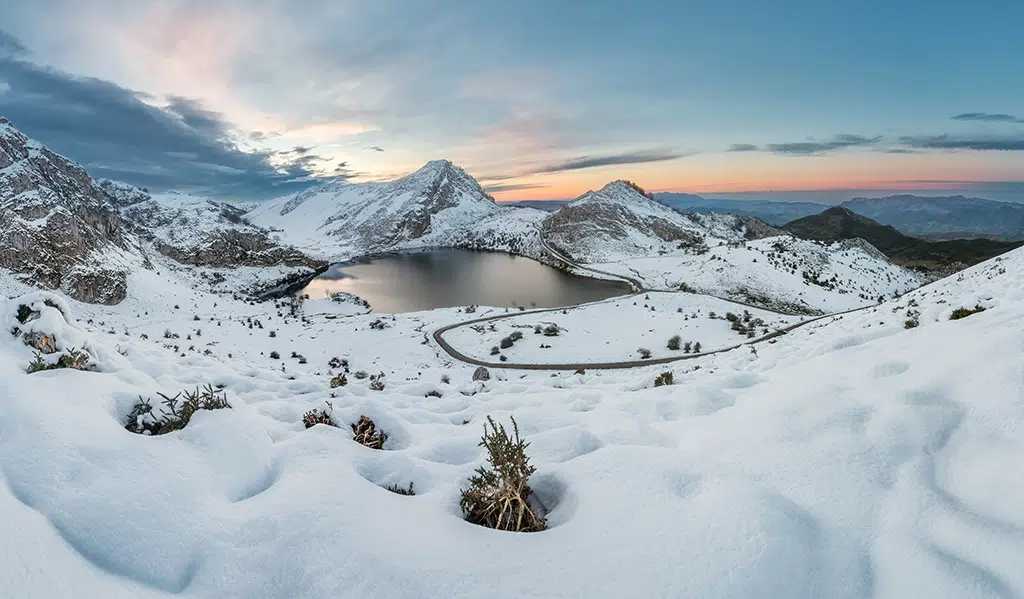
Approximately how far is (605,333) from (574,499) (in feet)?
92.3

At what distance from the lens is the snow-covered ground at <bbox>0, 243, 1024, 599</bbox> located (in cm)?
212

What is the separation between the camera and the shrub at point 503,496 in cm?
289

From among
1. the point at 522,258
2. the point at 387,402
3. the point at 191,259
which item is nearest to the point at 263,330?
the point at 387,402

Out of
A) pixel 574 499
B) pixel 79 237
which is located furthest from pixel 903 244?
pixel 79 237

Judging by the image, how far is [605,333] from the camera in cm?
3044

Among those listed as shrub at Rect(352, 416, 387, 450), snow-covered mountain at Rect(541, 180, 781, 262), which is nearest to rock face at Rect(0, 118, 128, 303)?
shrub at Rect(352, 416, 387, 450)

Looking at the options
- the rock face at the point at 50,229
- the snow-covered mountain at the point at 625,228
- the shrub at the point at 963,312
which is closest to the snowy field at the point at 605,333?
the shrub at the point at 963,312

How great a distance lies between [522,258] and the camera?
110 meters

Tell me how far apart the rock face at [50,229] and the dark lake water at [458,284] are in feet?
77.0

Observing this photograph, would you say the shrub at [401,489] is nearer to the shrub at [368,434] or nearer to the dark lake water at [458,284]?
the shrub at [368,434]

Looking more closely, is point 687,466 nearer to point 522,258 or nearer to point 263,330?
point 263,330

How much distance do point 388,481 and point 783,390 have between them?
4.41 m

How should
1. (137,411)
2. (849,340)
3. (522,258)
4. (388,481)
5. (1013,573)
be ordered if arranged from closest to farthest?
(1013,573), (388,481), (137,411), (849,340), (522,258)

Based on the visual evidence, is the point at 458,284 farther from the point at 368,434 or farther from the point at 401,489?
the point at 401,489
